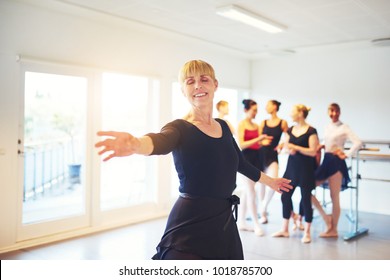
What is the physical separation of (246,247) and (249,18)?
8.32ft

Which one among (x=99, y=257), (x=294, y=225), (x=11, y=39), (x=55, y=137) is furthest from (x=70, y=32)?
(x=294, y=225)

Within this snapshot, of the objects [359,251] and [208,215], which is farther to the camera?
[359,251]

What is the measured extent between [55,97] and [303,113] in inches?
118

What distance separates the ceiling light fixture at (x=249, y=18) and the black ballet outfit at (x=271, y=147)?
3.87ft

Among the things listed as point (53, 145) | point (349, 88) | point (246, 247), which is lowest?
point (246, 247)

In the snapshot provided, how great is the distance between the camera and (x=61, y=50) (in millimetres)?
4316

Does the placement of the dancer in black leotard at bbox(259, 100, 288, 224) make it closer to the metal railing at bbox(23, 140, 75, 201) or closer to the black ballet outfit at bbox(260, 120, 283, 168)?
the black ballet outfit at bbox(260, 120, 283, 168)

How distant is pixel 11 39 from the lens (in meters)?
3.91

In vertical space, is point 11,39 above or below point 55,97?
above

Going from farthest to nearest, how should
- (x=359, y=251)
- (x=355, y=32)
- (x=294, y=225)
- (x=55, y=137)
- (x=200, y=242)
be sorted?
(x=55, y=137) < (x=355, y=32) < (x=294, y=225) < (x=359, y=251) < (x=200, y=242)

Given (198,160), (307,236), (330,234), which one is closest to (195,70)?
(198,160)

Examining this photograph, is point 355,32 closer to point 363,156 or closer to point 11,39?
point 363,156

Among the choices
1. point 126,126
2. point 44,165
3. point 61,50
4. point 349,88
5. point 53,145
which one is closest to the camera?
point 61,50

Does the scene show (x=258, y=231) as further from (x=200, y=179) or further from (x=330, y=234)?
(x=200, y=179)
